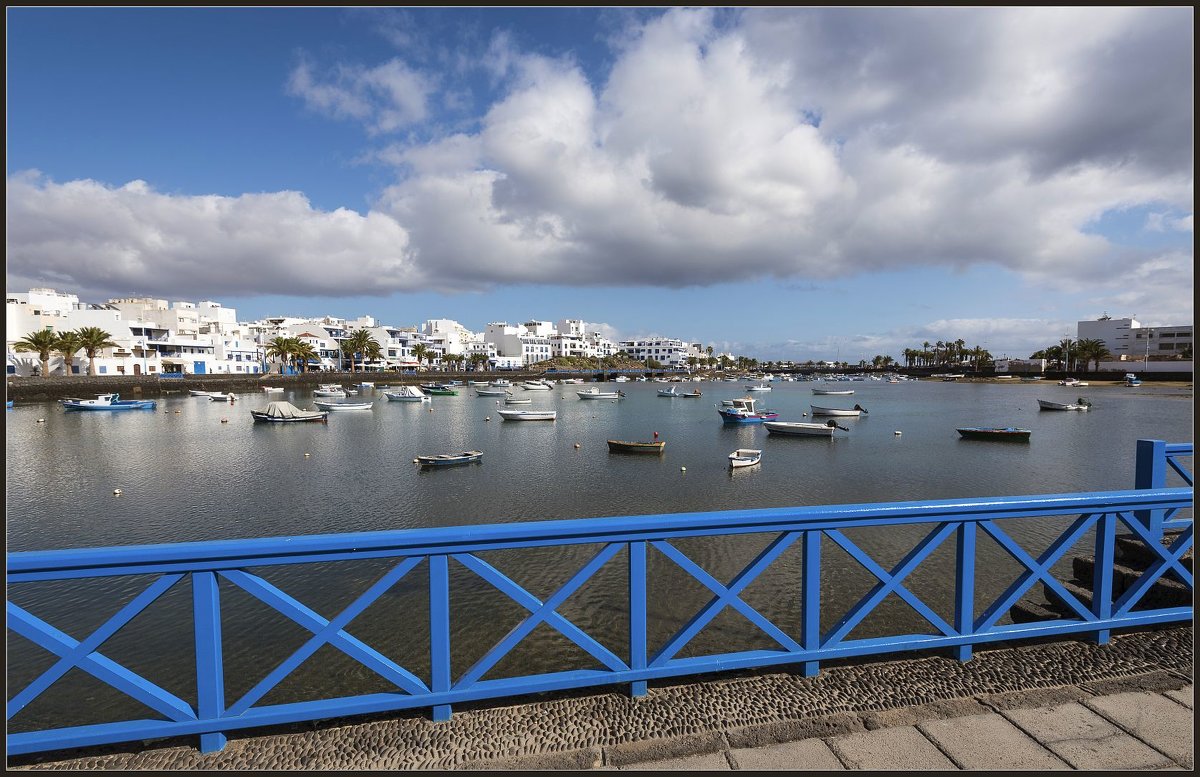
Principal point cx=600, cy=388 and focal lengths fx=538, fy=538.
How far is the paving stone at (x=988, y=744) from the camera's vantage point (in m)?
3.50

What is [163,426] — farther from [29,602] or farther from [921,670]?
[921,670]

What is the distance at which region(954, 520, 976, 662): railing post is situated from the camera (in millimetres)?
4371

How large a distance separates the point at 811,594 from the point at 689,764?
1552 mm

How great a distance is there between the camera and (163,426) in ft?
148

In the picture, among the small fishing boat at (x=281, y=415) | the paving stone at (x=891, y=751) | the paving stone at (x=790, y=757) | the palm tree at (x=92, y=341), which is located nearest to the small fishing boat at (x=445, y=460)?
the small fishing boat at (x=281, y=415)

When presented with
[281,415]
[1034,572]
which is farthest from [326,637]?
[281,415]

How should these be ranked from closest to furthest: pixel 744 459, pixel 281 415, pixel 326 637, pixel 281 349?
1. pixel 326 637
2. pixel 744 459
3. pixel 281 415
4. pixel 281 349

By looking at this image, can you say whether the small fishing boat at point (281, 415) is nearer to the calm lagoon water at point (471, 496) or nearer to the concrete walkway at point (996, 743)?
the calm lagoon water at point (471, 496)

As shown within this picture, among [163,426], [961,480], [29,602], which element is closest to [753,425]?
[961,480]

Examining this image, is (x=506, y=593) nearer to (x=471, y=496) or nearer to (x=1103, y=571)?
(x=1103, y=571)

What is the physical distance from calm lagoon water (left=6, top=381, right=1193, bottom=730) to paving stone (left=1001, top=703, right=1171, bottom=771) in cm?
568

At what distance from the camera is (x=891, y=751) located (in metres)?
3.60

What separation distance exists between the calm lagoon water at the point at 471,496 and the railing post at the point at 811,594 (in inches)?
200

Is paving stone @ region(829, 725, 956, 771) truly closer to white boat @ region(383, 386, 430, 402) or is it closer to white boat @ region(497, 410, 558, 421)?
white boat @ region(497, 410, 558, 421)
